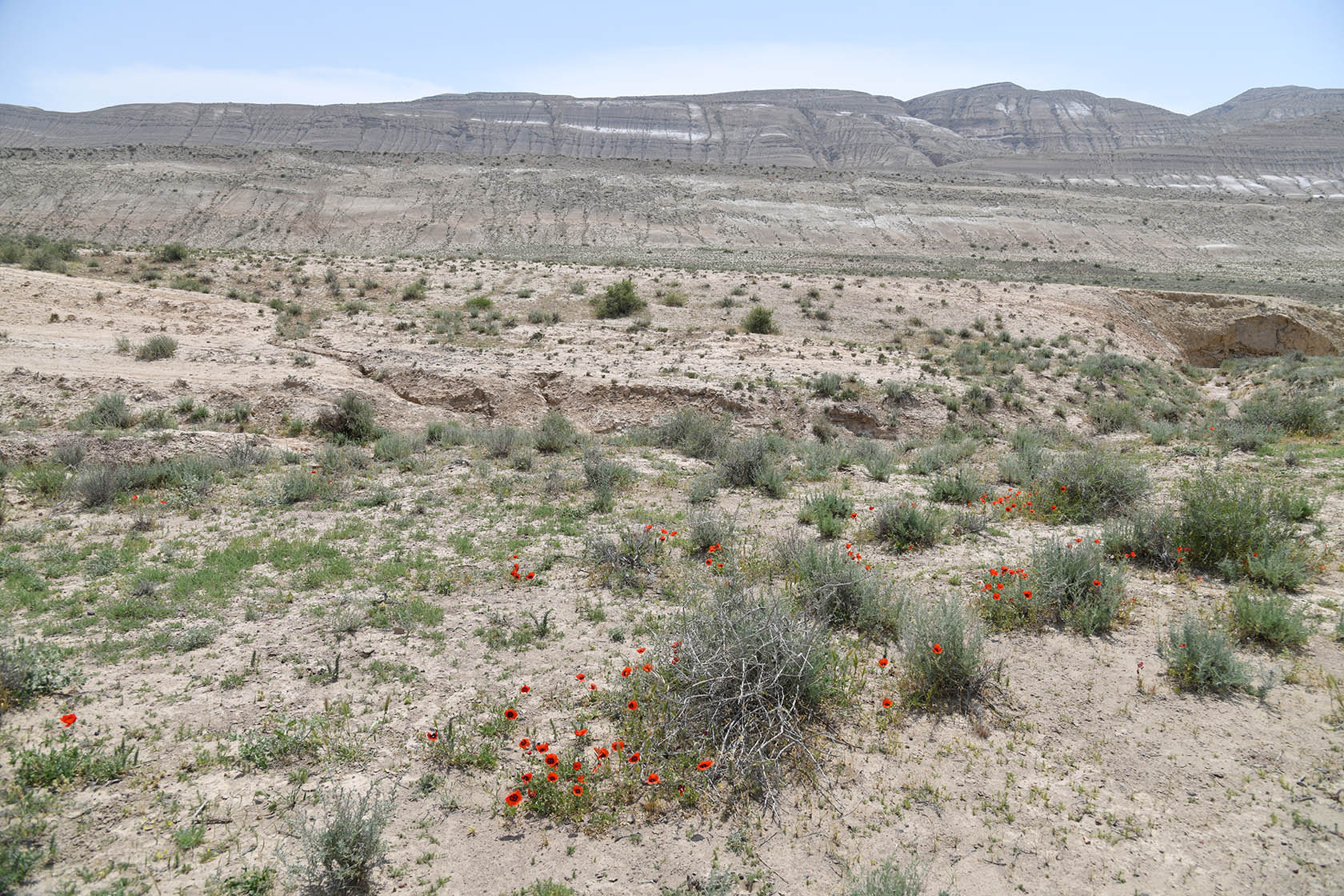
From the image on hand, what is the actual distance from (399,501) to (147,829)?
223 inches

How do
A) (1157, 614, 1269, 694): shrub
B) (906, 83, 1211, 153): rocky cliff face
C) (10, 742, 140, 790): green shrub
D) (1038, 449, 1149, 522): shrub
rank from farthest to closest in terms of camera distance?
(906, 83, 1211, 153): rocky cliff face < (1038, 449, 1149, 522): shrub < (1157, 614, 1269, 694): shrub < (10, 742, 140, 790): green shrub

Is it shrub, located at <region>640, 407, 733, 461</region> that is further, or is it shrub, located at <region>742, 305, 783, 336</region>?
shrub, located at <region>742, 305, 783, 336</region>

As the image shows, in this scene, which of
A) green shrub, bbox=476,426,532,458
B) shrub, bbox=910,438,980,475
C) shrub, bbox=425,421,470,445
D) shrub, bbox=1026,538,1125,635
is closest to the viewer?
shrub, bbox=1026,538,1125,635

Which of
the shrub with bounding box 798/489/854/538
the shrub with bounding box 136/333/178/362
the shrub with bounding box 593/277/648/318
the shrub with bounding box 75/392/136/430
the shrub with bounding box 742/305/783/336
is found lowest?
the shrub with bounding box 798/489/854/538

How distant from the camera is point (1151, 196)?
204 feet

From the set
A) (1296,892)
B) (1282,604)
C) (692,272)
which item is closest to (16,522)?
(1296,892)

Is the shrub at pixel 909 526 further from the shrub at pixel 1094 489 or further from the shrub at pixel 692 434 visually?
the shrub at pixel 692 434

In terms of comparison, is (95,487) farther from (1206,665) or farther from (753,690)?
(1206,665)

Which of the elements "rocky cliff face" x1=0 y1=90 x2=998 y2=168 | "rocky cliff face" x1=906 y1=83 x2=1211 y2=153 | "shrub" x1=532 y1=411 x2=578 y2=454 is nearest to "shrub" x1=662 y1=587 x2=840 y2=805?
"shrub" x1=532 y1=411 x2=578 y2=454

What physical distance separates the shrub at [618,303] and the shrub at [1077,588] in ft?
57.1

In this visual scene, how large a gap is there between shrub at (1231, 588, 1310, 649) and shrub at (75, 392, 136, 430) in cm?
1492

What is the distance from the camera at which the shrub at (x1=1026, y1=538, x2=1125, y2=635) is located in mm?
6195

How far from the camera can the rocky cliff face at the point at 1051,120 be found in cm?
12756

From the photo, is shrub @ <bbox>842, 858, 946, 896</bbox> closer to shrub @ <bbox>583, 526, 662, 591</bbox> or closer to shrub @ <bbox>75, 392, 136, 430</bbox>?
shrub @ <bbox>583, 526, 662, 591</bbox>
